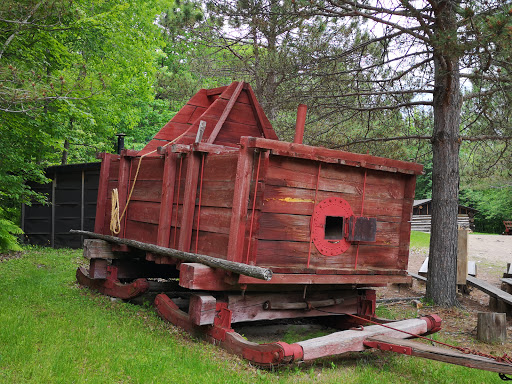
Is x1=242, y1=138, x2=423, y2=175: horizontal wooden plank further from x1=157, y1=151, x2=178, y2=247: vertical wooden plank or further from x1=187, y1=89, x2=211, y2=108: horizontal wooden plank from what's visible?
x1=187, y1=89, x2=211, y2=108: horizontal wooden plank

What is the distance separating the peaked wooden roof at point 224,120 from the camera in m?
6.45

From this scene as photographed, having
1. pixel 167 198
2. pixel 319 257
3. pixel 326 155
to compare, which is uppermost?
pixel 326 155

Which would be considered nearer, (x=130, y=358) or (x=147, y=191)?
(x=130, y=358)

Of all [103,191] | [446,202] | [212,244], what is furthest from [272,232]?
[446,202]

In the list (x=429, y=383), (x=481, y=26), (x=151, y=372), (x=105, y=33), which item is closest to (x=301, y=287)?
(x=429, y=383)

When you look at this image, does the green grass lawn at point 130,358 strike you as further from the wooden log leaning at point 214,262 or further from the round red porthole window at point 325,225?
the round red porthole window at point 325,225

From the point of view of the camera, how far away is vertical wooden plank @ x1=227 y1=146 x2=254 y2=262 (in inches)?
185

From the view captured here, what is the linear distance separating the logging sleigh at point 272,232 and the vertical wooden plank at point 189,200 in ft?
0.04

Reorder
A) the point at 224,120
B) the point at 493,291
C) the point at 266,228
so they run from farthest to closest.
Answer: the point at 493,291 < the point at 224,120 < the point at 266,228

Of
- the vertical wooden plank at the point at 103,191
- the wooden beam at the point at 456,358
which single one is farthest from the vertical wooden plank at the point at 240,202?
the vertical wooden plank at the point at 103,191

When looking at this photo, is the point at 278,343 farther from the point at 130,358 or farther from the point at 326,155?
the point at 326,155

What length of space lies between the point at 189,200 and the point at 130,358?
2014 mm

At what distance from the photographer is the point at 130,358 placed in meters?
4.18

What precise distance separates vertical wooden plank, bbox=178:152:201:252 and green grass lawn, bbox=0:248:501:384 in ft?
3.46
